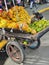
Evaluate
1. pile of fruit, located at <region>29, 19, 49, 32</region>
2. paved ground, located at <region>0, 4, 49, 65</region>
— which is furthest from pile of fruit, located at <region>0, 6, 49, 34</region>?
paved ground, located at <region>0, 4, 49, 65</region>

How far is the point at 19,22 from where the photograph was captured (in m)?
5.96

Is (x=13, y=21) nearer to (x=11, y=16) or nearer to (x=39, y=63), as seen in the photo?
(x=11, y=16)

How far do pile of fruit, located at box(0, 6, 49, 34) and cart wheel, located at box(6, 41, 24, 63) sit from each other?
1.19 feet

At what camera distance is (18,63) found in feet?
19.1

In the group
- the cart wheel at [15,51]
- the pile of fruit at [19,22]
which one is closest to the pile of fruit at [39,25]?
the pile of fruit at [19,22]

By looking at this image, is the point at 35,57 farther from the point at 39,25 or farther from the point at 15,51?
the point at 39,25

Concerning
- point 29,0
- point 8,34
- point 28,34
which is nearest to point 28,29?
point 28,34

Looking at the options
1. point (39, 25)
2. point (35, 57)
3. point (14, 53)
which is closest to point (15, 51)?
point (14, 53)

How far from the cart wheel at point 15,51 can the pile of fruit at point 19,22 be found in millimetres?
362

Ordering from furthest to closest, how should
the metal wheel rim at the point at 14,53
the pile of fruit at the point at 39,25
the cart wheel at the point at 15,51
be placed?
the pile of fruit at the point at 39,25 → the metal wheel rim at the point at 14,53 → the cart wheel at the point at 15,51

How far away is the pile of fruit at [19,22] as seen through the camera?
5.78m

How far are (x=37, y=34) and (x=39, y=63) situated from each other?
2.08ft

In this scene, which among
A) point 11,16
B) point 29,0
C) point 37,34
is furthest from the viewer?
point 29,0

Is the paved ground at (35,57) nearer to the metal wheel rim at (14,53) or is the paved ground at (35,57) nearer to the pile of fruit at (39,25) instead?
the metal wheel rim at (14,53)
